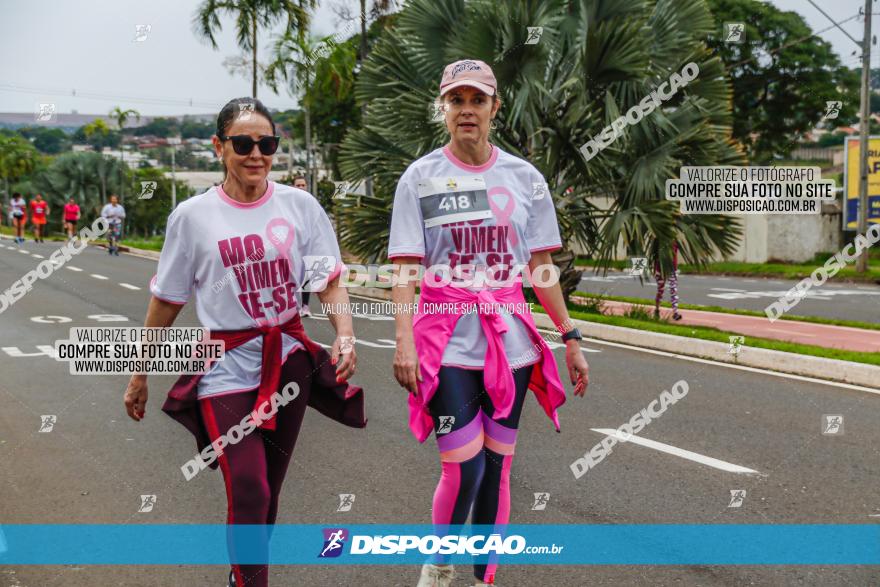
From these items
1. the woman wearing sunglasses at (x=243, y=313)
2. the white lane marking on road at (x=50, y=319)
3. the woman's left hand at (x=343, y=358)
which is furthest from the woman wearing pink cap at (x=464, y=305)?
the white lane marking on road at (x=50, y=319)

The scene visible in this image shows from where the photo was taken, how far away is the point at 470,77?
368 centimetres

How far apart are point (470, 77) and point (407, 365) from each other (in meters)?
1.08

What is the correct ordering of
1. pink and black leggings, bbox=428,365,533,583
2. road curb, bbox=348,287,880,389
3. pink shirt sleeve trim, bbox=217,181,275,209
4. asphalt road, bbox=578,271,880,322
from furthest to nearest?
1. asphalt road, bbox=578,271,880,322
2. road curb, bbox=348,287,880,389
3. pink and black leggings, bbox=428,365,533,583
4. pink shirt sleeve trim, bbox=217,181,275,209

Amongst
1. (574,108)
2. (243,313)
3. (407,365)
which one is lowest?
(407,365)

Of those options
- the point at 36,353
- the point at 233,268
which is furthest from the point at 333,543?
the point at 36,353

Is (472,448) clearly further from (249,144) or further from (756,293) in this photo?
(756,293)

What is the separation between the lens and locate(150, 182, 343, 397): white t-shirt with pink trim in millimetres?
3492

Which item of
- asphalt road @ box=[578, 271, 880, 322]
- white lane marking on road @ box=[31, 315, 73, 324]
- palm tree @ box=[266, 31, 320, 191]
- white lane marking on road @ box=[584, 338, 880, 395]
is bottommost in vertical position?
asphalt road @ box=[578, 271, 880, 322]

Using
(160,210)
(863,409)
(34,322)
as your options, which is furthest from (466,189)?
(160,210)

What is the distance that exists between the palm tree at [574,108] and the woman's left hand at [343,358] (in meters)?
9.81

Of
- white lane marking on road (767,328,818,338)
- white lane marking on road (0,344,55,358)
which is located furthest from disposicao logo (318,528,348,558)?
white lane marking on road (767,328,818,338)

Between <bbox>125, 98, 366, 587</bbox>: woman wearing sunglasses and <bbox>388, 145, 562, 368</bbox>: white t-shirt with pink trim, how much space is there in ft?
1.27

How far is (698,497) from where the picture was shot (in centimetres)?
551

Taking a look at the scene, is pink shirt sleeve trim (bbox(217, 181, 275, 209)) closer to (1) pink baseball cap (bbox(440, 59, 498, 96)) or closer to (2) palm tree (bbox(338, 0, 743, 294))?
(1) pink baseball cap (bbox(440, 59, 498, 96))
